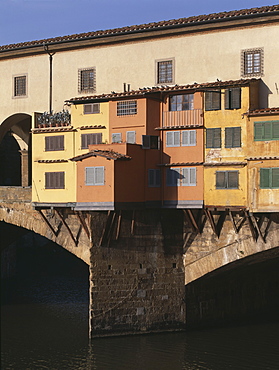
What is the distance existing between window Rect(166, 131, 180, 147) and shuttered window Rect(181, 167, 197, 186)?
157 centimetres

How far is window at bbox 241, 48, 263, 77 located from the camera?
1495 inches

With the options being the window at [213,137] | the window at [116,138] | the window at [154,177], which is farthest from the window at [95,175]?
the window at [213,137]

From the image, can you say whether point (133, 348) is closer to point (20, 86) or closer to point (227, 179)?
point (227, 179)

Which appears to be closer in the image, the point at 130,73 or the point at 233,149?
the point at 233,149

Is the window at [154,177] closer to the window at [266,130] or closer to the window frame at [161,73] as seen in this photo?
the window frame at [161,73]

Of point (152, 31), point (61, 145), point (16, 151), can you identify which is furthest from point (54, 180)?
point (16, 151)

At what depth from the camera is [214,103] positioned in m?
37.6

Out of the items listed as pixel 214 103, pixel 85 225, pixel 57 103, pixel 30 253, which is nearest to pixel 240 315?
pixel 85 225

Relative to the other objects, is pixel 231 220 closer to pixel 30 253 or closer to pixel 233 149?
pixel 233 149

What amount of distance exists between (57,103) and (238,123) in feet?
43.5

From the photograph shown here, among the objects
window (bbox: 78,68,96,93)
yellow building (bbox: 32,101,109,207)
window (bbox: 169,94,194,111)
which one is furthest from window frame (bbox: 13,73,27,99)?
window (bbox: 169,94,194,111)

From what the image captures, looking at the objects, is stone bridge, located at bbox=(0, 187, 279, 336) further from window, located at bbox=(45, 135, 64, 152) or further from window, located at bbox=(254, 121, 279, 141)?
window, located at bbox=(254, 121, 279, 141)

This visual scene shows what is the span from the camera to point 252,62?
38.2m

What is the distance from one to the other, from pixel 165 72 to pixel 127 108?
11.5 feet
